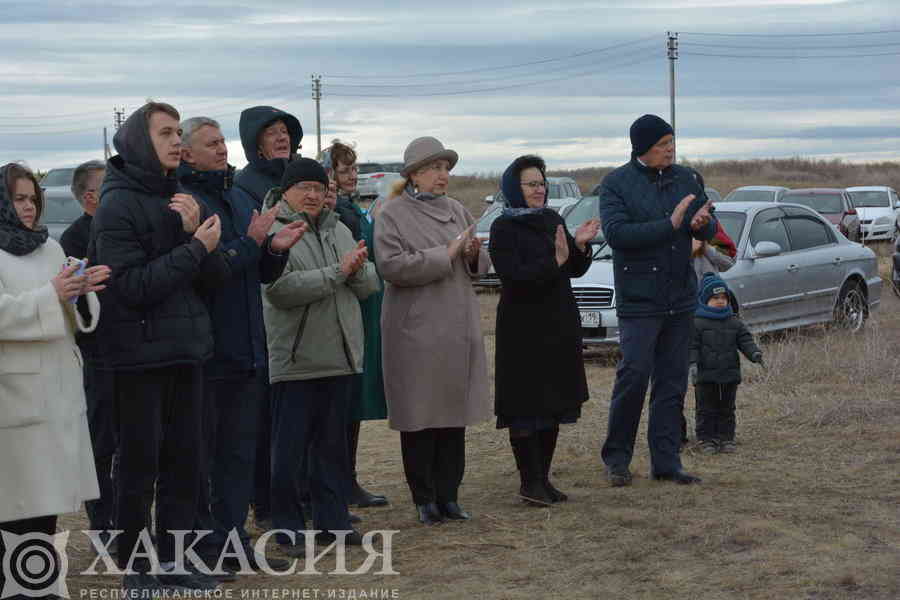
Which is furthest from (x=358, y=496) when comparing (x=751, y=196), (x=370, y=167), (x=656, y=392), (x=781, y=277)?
(x=370, y=167)

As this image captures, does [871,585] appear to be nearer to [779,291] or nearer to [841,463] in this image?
[841,463]

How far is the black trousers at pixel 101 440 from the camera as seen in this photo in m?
6.77

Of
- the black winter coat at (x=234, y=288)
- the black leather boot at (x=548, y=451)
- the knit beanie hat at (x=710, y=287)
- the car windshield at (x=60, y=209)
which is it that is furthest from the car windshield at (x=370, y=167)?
the black winter coat at (x=234, y=288)

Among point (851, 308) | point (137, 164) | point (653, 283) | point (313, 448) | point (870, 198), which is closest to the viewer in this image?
point (137, 164)

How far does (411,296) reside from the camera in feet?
24.1

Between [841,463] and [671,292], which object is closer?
[671,292]

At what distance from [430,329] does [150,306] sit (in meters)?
2.07

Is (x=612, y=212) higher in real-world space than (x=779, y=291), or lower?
higher

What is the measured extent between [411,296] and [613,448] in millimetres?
1833

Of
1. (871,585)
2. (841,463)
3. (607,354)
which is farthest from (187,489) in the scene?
(607,354)

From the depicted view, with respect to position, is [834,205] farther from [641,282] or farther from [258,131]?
[258,131]

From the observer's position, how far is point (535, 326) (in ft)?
25.2

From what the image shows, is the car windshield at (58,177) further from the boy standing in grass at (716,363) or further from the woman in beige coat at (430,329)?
the woman in beige coat at (430,329)

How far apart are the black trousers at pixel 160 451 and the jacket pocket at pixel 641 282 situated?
314 cm
